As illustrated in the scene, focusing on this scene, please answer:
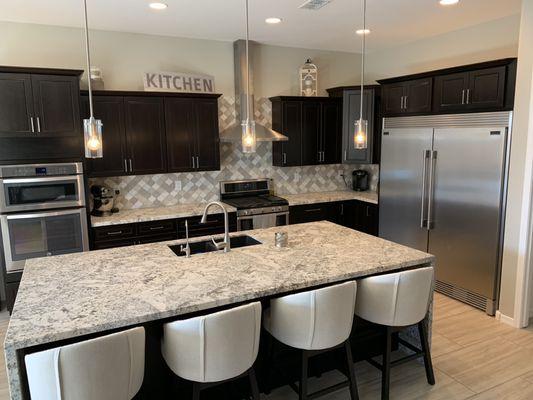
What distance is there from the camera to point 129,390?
5.98 ft

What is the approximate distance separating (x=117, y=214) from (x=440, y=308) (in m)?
3.62

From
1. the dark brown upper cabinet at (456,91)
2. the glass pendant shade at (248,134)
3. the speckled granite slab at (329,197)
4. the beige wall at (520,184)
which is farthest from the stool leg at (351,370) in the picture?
the speckled granite slab at (329,197)

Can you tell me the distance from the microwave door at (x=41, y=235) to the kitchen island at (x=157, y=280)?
126 cm

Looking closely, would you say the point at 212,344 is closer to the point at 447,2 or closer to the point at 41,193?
the point at 41,193

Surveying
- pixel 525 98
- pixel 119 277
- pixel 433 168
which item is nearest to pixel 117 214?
pixel 119 277

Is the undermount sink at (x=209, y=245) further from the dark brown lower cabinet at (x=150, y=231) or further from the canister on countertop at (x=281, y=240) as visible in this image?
the dark brown lower cabinet at (x=150, y=231)

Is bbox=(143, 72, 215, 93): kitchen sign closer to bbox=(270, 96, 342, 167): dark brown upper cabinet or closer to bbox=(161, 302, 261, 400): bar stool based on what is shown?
bbox=(270, 96, 342, 167): dark brown upper cabinet

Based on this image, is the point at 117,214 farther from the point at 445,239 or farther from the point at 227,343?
the point at 445,239

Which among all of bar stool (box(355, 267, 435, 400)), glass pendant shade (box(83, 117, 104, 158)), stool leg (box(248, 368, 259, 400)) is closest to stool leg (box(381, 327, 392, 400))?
bar stool (box(355, 267, 435, 400))

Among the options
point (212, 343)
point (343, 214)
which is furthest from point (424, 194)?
point (212, 343)

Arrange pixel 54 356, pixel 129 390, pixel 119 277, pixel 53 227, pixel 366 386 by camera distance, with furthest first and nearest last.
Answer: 1. pixel 53 227
2. pixel 366 386
3. pixel 119 277
4. pixel 129 390
5. pixel 54 356

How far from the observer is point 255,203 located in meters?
4.95

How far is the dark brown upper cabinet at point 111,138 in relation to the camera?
168 inches

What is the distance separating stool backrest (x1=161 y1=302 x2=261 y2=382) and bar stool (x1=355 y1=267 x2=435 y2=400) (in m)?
0.83
